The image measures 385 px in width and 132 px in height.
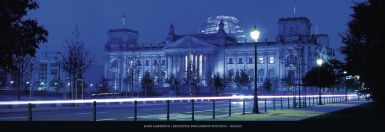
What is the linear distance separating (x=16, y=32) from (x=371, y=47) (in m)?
15.6

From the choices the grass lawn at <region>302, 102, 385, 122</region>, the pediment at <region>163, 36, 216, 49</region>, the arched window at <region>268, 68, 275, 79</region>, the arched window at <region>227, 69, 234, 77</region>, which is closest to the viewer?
the grass lawn at <region>302, 102, 385, 122</region>

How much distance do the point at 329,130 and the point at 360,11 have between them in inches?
491

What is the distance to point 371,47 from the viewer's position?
77.3ft

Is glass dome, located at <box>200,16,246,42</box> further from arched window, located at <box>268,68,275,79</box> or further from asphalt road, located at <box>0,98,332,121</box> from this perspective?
asphalt road, located at <box>0,98,332,121</box>

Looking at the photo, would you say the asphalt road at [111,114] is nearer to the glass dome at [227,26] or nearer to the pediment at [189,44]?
the pediment at [189,44]

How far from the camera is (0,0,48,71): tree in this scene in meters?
20.2

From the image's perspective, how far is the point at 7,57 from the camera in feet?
69.1

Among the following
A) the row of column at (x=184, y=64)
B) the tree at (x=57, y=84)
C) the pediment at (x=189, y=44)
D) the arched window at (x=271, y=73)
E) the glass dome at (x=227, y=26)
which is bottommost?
the tree at (x=57, y=84)

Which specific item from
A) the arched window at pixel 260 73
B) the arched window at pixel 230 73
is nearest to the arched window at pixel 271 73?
the arched window at pixel 260 73

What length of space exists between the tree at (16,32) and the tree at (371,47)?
47.4 feet

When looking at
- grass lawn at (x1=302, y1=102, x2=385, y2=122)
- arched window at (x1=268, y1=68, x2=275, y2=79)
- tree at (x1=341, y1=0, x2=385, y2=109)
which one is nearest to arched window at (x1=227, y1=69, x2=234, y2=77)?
arched window at (x1=268, y1=68, x2=275, y2=79)

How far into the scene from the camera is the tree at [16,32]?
66.3 feet

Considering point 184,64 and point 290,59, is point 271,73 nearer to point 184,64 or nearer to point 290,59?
point 290,59

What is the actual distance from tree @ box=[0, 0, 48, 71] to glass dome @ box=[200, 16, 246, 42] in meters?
164
